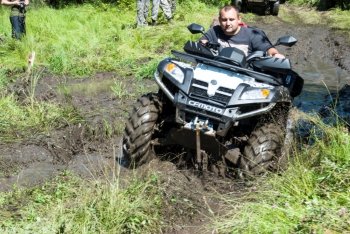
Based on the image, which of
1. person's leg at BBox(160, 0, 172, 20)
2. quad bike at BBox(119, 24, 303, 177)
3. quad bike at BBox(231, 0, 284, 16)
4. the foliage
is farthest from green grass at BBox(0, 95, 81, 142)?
the foliage

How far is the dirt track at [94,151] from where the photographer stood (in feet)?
15.9

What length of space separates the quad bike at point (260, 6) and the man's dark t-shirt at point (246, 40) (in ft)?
41.6

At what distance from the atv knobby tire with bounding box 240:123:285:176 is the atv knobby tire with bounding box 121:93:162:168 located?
3.03 ft

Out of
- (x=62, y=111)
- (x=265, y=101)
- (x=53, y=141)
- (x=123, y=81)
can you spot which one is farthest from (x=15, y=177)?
(x=123, y=81)

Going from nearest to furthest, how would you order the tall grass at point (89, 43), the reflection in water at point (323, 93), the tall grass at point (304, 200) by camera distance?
the tall grass at point (304, 200) < the reflection in water at point (323, 93) < the tall grass at point (89, 43)

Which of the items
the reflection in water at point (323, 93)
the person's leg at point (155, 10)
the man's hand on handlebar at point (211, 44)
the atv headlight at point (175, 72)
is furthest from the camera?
the person's leg at point (155, 10)

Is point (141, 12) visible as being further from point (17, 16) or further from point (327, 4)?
point (327, 4)

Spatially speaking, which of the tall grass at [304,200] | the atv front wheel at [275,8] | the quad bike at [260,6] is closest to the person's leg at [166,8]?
the quad bike at [260,6]

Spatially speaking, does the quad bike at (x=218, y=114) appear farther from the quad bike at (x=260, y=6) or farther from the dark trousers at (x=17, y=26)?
the quad bike at (x=260, y=6)

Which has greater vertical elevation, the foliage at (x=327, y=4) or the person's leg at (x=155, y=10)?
the person's leg at (x=155, y=10)

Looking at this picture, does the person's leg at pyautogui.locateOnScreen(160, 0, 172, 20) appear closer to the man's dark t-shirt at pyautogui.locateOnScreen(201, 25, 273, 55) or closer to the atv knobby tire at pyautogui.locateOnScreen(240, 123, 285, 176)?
the man's dark t-shirt at pyautogui.locateOnScreen(201, 25, 273, 55)

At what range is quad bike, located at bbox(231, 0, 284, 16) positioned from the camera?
18.7 m

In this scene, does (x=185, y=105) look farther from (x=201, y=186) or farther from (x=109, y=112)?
(x=109, y=112)

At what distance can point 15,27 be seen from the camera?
11.7 meters
